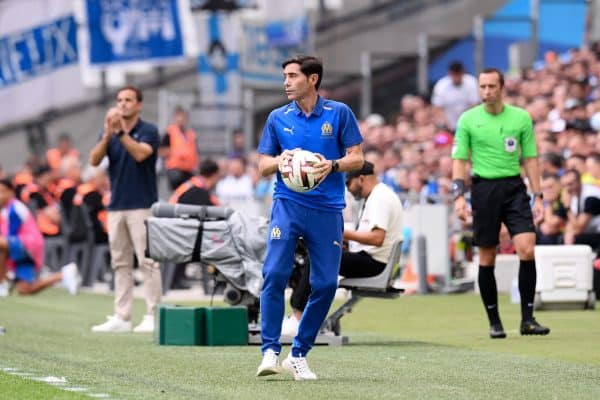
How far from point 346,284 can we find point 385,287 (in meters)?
0.30

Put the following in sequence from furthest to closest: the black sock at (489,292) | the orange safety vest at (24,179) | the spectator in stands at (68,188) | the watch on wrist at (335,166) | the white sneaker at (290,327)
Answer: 1. the orange safety vest at (24,179)
2. the spectator in stands at (68,188)
3. the black sock at (489,292)
4. the white sneaker at (290,327)
5. the watch on wrist at (335,166)

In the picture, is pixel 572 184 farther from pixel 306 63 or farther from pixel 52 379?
pixel 52 379

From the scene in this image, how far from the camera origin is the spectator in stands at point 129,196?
48.4 feet

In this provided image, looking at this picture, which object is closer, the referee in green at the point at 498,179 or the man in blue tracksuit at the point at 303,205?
the man in blue tracksuit at the point at 303,205

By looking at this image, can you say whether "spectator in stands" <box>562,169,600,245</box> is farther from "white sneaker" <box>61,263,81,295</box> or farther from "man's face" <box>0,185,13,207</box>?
"man's face" <box>0,185,13,207</box>

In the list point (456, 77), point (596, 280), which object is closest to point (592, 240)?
point (596, 280)

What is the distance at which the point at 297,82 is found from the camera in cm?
1009

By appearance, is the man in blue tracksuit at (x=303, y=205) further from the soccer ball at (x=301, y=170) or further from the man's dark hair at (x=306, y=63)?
the soccer ball at (x=301, y=170)

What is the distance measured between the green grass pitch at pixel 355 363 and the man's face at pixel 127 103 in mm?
1920

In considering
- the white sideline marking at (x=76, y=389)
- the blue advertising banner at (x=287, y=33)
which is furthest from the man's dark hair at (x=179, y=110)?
the white sideline marking at (x=76, y=389)

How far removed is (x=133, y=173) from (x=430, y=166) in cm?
931

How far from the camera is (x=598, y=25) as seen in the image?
28.2m

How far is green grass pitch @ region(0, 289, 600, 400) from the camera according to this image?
9.32 metres

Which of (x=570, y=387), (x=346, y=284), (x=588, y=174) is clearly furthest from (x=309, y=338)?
(x=588, y=174)
